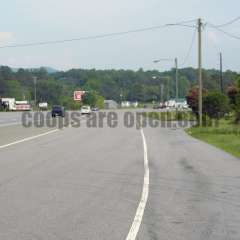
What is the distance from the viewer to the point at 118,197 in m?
12.8

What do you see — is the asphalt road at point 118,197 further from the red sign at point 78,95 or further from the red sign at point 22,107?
the red sign at point 78,95

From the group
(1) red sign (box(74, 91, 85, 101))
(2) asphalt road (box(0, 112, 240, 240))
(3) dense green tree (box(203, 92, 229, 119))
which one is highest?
(1) red sign (box(74, 91, 85, 101))

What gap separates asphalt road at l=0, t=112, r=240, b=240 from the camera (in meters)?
9.41

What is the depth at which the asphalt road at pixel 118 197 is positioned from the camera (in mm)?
9414

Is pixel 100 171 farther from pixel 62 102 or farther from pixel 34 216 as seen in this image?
pixel 62 102

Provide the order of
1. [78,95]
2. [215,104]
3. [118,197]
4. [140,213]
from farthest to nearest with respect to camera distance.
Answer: [78,95] → [215,104] → [118,197] → [140,213]

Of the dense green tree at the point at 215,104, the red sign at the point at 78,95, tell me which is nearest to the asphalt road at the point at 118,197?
the dense green tree at the point at 215,104

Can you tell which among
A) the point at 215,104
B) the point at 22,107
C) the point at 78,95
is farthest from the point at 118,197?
the point at 78,95

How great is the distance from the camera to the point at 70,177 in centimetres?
1641

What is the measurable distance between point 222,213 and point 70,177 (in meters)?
6.13

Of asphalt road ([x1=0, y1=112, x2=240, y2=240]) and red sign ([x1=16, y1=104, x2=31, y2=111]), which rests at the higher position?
red sign ([x1=16, y1=104, x2=31, y2=111])

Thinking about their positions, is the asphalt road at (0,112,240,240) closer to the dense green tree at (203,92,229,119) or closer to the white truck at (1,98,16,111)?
the dense green tree at (203,92,229,119)

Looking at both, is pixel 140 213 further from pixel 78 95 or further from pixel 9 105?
pixel 78 95

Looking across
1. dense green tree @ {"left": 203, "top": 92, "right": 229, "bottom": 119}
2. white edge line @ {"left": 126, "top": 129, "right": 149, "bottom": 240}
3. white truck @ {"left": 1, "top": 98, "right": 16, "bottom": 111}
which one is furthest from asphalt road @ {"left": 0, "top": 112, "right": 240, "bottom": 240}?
white truck @ {"left": 1, "top": 98, "right": 16, "bottom": 111}
